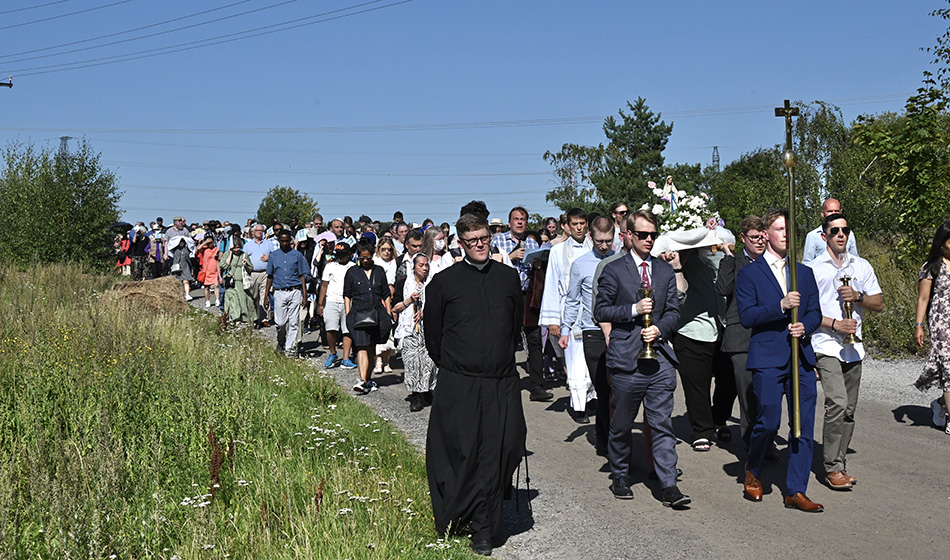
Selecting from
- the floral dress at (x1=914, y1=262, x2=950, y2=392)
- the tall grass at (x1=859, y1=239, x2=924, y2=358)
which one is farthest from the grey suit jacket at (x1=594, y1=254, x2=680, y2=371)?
the tall grass at (x1=859, y1=239, x2=924, y2=358)

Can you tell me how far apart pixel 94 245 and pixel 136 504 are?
69.9 feet

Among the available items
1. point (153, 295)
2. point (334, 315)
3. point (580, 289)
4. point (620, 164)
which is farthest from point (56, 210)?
point (620, 164)

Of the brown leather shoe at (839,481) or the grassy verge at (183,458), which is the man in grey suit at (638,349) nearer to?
the brown leather shoe at (839,481)

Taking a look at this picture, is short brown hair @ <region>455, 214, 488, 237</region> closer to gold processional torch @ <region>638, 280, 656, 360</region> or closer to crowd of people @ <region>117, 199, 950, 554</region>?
crowd of people @ <region>117, 199, 950, 554</region>

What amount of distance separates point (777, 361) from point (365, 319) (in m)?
7.32

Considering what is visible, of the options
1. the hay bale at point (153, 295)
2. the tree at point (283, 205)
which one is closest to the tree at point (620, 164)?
the tree at point (283, 205)

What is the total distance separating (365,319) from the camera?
13.6 m

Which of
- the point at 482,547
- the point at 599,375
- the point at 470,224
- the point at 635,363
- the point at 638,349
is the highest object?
the point at 470,224

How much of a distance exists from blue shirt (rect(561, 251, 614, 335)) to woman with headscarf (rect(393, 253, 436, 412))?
2.37 m

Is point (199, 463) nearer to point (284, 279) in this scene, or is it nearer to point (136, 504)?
point (136, 504)

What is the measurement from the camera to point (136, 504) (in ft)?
22.8

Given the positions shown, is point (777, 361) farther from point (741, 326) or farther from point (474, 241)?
point (474, 241)

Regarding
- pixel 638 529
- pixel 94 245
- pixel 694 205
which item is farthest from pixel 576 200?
pixel 638 529

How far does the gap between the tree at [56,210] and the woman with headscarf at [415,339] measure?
51.0 ft
